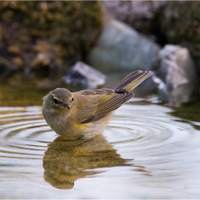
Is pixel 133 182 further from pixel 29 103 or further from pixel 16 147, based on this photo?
pixel 29 103

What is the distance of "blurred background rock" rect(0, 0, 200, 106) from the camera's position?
40.6ft

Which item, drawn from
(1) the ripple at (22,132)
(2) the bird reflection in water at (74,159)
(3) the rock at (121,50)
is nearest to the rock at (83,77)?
(3) the rock at (121,50)

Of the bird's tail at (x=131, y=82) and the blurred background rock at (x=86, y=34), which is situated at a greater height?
the blurred background rock at (x=86, y=34)

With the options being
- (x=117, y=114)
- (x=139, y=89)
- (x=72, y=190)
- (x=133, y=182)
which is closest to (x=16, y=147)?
(x=72, y=190)

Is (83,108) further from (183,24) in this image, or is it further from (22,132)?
(183,24)

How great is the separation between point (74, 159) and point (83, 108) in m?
1.53

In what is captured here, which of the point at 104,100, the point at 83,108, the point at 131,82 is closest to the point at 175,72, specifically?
the point at 131,82

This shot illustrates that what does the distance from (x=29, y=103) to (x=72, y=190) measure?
416 cm

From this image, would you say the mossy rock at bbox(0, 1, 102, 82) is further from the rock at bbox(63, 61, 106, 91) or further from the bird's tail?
the bird's tail

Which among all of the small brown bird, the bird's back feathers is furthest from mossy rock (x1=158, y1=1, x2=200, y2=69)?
the small brown bird

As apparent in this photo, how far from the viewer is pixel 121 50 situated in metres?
12.9

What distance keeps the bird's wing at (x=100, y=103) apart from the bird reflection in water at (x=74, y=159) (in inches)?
18.8

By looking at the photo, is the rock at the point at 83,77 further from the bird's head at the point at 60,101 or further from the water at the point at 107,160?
the bird's head at the point at 60,101

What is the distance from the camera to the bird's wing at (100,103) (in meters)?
5.60
